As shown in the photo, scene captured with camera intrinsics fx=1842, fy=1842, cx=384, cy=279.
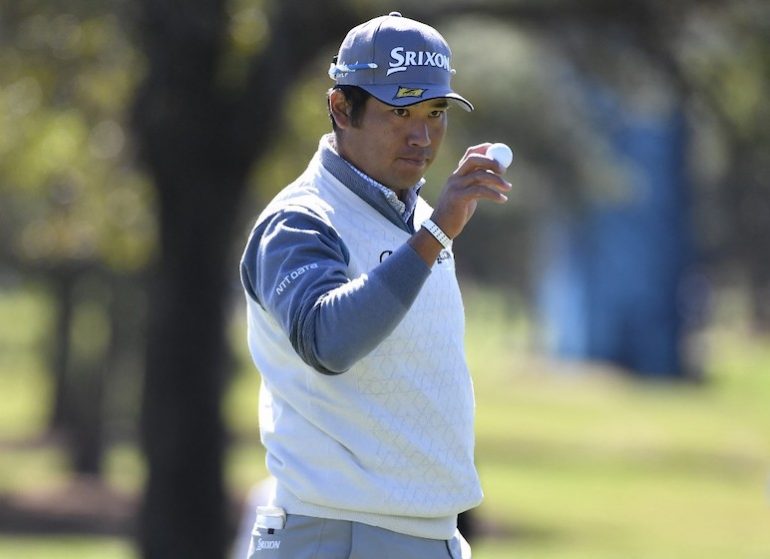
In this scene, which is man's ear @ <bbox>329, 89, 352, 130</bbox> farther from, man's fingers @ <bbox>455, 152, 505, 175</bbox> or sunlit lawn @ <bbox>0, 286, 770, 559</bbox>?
sunlit lawn @ <bbox>0, 286, 770, 559</bbox>

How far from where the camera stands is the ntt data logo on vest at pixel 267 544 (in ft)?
12.7

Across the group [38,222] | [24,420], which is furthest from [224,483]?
[24,420]

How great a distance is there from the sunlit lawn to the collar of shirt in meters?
12.9

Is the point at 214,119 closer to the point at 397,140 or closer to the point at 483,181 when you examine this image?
the point at 397,140

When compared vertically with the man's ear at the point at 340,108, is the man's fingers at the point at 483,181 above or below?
below

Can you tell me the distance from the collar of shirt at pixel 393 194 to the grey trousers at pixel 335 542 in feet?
2.20

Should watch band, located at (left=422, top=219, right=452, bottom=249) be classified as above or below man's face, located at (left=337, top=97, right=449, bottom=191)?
below

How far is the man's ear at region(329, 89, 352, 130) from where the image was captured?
390 centimetres

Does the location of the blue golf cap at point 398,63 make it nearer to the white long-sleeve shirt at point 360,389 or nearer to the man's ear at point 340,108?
the man's ear at point 340,108

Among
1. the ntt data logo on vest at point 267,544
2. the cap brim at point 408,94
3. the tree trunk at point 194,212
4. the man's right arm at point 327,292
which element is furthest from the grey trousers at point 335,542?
the tree trunk at point 194,212

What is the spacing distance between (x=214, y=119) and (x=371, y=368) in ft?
26.5

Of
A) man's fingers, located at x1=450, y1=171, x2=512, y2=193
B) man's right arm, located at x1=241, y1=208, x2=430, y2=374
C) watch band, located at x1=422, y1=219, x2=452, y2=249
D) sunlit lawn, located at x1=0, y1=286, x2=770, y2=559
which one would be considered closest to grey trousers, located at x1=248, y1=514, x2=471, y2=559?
man's right arm, located at x1=241, y1=208, x2=430, y2=374

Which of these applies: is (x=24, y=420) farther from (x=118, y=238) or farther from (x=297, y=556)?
(x=297, y=556)

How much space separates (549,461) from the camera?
29609 millimetres
